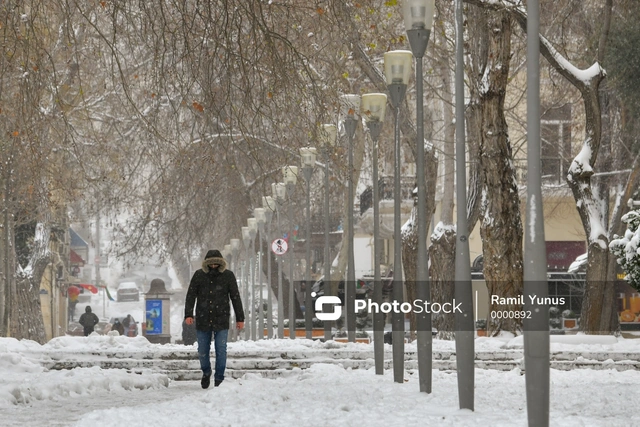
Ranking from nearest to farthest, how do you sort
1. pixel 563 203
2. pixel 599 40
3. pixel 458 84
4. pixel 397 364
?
pixel 458 84, pixel 397 364, pixel 599 40, pixel 563 203

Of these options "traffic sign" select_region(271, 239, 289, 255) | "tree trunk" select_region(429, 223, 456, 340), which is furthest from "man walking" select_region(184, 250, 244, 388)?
"traffic sign" select_region(271, 239, 289, 255)

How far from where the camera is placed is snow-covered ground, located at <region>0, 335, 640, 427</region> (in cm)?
1151

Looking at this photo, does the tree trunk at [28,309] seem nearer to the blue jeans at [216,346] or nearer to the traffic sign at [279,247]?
the traffic sign at [279,247]

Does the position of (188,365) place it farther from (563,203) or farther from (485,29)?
(563,203)

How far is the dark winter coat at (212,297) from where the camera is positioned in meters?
16.0

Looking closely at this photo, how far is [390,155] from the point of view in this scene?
4088 cm

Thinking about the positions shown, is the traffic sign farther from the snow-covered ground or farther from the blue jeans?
the blue jeans

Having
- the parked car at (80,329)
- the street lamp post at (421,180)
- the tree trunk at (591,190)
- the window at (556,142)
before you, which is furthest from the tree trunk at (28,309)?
the street lamp post at (421,180)

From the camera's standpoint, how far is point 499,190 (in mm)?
25500

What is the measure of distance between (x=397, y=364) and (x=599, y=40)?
13.3m

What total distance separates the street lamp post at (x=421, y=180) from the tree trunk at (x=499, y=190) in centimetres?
971

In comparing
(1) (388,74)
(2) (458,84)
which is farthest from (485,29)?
(2) (458,84)

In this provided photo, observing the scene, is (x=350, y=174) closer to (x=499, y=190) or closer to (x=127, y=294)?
(x=499, y=190)

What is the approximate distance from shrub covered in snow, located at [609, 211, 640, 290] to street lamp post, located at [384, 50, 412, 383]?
4.52 metres
